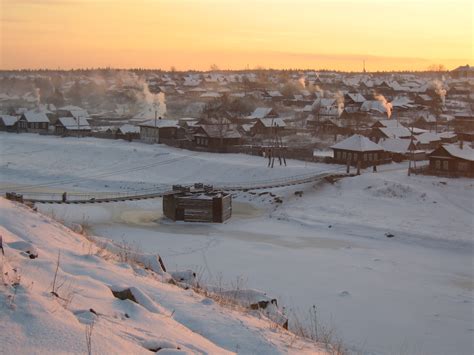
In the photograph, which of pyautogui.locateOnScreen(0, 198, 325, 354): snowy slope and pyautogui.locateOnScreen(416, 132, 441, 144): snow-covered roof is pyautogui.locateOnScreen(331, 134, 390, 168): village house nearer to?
pyautogui.locateOnScreen(416, 132, 441, 144): snow-covered roof

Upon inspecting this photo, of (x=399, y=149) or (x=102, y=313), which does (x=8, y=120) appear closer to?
(x=399, y=149)

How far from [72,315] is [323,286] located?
566 inches

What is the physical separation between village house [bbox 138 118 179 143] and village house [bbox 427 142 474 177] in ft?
90.0

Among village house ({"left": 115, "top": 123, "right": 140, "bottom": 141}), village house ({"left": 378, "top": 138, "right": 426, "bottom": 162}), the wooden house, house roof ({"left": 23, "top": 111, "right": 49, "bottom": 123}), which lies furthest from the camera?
house roof ({"left": 23, "top": 111, "right": 49, "bottom": 123})

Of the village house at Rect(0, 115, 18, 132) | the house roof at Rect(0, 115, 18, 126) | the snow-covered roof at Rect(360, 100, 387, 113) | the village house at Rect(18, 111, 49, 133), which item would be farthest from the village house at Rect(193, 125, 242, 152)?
the house roof at Rect(0, 115, 18, 126)

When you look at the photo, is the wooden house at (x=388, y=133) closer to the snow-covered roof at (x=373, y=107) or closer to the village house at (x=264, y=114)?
the village house at (x=264, y=114)

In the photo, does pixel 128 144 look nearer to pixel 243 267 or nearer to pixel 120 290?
pixel 243 267

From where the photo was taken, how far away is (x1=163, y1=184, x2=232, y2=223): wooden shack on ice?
3073 centimetres

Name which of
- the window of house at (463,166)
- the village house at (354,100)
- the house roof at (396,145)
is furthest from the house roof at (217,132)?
the village house at (354,100)

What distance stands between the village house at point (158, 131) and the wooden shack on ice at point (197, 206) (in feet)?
85.2

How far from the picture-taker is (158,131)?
5759 centimetres

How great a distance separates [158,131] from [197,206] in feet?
91.0

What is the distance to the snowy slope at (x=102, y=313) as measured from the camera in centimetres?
484

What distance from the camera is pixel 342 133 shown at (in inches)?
2338
